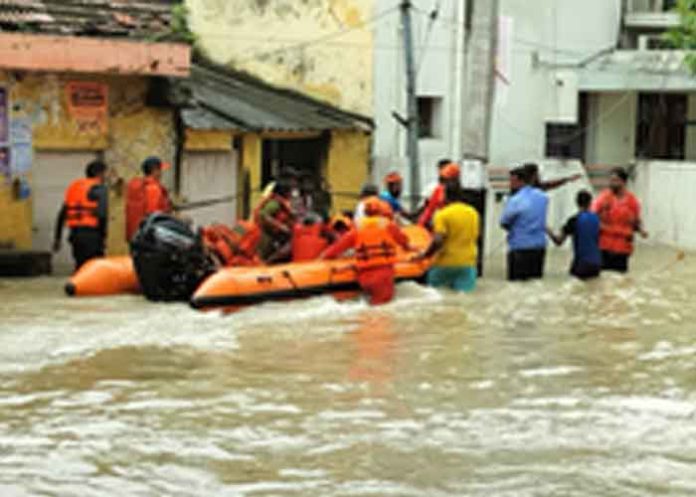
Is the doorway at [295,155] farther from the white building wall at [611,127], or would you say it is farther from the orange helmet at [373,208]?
the white building wall at [611,127]

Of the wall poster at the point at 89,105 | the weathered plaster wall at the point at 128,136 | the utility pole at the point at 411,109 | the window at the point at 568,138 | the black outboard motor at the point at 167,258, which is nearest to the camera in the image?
the black outboard motor at the point at 167,258

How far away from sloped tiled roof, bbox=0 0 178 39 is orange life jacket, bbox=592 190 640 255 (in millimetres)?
6181

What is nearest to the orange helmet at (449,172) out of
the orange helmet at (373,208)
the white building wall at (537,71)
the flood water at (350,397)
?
the flood water at (350,397)

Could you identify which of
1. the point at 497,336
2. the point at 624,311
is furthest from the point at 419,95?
the point at 497,336

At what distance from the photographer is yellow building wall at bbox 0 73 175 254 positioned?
1769 cm

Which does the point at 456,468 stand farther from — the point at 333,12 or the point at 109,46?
the point at 333,12

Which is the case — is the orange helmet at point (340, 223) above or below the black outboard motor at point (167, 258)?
above

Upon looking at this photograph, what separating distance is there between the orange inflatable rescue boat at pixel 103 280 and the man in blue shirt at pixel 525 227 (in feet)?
13.7

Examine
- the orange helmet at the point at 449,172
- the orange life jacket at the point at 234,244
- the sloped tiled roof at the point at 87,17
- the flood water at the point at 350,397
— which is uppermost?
the sloped tiled roof at the point at 87,17

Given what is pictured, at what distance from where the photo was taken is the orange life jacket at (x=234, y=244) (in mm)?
15312

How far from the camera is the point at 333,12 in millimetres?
23438

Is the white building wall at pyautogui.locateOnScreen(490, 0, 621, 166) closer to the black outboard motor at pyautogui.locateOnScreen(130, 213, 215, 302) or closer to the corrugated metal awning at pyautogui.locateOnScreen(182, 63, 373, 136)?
the corrugated metal awning at pyautogui.locateOnScreen(182, 63, 373, 136)

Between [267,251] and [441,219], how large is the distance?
201cm

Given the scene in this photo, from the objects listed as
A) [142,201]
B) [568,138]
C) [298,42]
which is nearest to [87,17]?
[142,201]
